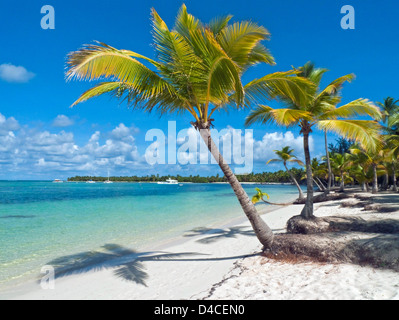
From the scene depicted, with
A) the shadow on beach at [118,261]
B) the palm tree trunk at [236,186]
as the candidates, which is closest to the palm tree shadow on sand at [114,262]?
the shadow on beach at [118,261]

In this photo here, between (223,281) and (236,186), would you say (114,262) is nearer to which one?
(223,281)

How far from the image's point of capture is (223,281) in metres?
4.99

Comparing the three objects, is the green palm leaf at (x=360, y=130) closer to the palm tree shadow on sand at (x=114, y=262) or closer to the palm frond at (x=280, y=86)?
the palm frond at (x=280, y=86)

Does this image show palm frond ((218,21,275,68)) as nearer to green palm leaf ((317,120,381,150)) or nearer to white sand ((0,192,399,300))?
green palm leaf ((317,120,381,150))

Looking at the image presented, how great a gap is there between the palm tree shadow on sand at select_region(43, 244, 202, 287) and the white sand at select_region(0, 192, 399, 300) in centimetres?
8

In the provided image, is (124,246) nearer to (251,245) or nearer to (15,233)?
(251,245)

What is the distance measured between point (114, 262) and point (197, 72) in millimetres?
5621

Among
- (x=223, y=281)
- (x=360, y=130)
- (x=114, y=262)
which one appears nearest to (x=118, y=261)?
(x=114, y=262)

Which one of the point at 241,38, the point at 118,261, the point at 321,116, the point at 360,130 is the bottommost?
the point at 118,261

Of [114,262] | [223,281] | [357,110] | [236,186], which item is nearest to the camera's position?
[223,281]

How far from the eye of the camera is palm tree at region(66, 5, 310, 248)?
5.36 m

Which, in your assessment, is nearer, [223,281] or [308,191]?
[223,281]
